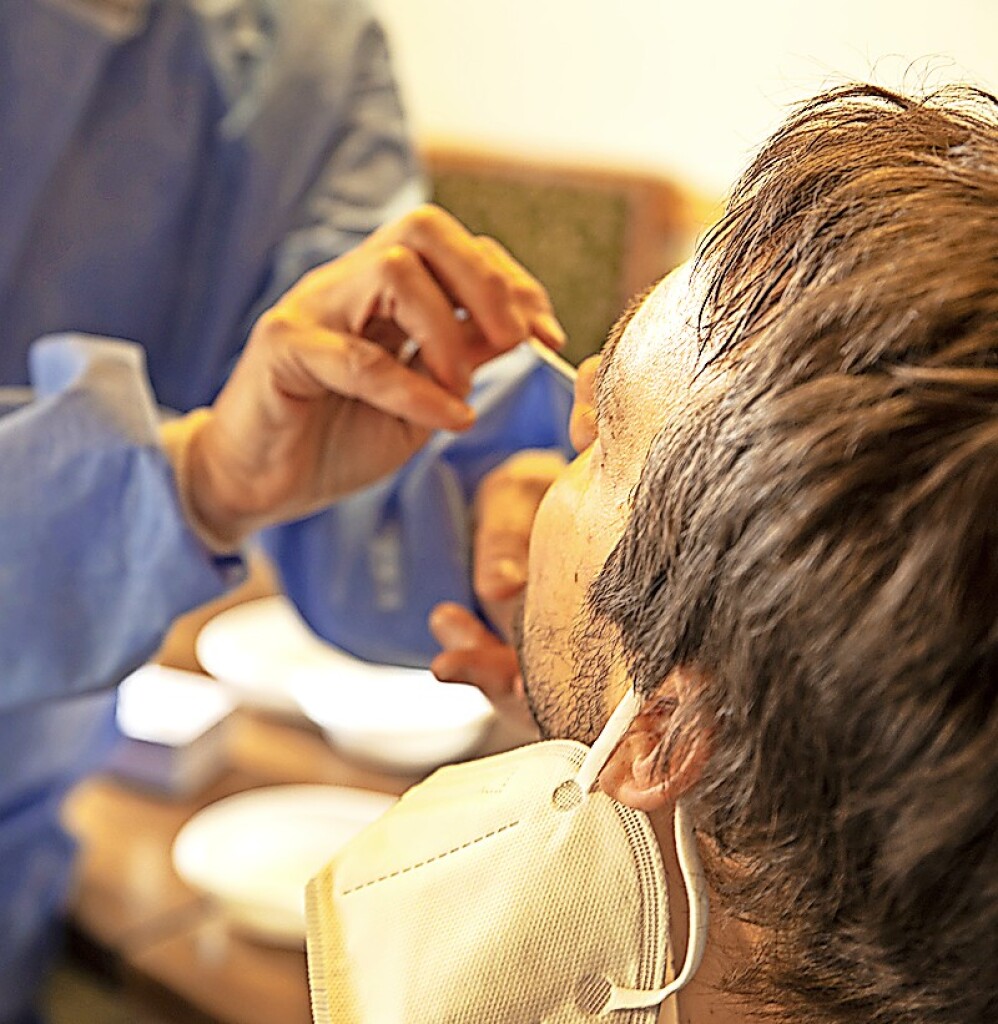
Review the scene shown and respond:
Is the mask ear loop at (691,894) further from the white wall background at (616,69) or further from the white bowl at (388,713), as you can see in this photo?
the white wall background at (616,69)

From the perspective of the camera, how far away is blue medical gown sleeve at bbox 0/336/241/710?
730mm

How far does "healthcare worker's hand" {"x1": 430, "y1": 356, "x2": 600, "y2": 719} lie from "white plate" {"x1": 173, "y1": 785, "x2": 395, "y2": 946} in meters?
0.24

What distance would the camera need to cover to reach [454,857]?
520mm

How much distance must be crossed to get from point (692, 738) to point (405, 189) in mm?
681

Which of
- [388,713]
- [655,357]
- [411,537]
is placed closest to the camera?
[655,357]

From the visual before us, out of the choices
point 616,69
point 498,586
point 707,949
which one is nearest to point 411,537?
point 498,586

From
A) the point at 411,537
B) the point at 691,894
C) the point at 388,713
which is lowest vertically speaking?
the point at 388,713

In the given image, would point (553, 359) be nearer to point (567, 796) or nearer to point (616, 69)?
point (567, 796)

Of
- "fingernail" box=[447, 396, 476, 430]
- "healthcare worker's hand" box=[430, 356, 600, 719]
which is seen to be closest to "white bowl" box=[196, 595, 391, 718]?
"healthcare worker's hand" box=[430, 356, 600, 719]

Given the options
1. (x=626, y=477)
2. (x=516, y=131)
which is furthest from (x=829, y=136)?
(x=516, y=131)

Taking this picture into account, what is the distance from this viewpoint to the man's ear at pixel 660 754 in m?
0.43

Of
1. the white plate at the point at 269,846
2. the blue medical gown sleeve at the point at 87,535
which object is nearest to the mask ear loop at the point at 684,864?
the blue medical gown sleeve at the point at 87,535

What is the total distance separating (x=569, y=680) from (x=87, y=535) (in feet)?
1.21

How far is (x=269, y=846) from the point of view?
991mm
